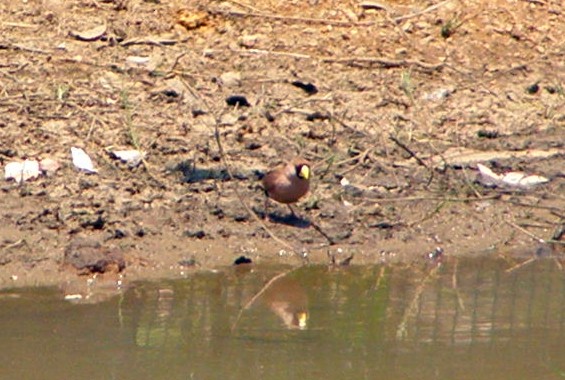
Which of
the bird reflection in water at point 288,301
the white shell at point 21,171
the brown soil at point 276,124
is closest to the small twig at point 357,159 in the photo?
the brown soil at point 276,124

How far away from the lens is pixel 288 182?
7.33 meters

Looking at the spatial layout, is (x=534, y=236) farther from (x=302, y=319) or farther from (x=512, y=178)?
(x=302, y=319)

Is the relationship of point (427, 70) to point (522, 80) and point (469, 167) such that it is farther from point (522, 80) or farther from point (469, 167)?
point (469, 167)

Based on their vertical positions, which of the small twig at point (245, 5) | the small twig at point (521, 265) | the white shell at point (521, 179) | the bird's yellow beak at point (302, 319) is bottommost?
the small twig at point (521, 265)

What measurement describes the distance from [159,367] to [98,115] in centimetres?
308

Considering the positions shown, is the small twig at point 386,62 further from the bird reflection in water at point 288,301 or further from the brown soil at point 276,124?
the bird reflection in water at point 288,301

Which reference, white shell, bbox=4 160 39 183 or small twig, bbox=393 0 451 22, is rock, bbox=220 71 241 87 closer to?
small twig, bbox=393 0 451 22

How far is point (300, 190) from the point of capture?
747 cm

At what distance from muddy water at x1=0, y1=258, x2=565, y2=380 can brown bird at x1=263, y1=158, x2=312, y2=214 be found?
47 centimetres

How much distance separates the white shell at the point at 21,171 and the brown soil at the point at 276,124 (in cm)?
6

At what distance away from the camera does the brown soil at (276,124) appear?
24.1 feet

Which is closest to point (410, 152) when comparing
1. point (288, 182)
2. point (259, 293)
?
point (288, 182)

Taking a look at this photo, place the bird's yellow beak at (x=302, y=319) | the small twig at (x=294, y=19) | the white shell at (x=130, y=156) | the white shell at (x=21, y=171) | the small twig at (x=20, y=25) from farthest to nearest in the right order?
1. the small twig at (x=294, y=19)
2. the small twig at (x=20, y=25)
3. the white shell at (x=130, y=156)
4. the white shell at (x=21, y=171)
5. the bird's yellow beak at (x=302, y=319)

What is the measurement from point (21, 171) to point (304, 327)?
220 centimetres
